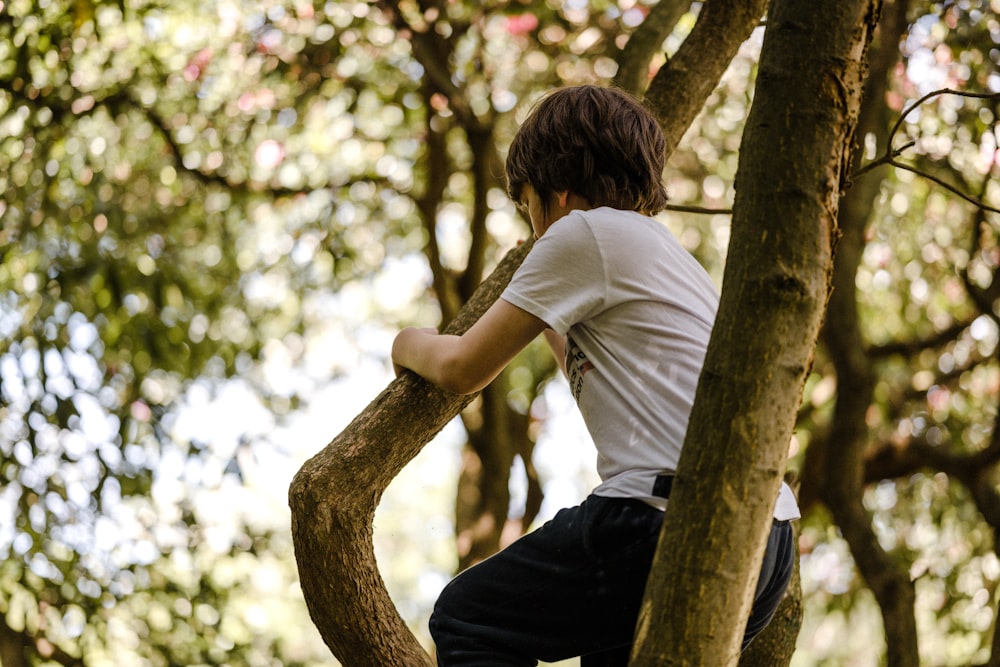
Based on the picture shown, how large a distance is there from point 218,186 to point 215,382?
96cm

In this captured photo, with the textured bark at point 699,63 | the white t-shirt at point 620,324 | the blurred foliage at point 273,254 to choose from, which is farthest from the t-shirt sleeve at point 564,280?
the blurred foliage at point 273,254

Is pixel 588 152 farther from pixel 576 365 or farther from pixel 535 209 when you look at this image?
pixel 576 365

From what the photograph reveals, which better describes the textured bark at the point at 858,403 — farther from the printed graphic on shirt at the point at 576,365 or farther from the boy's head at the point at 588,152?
the printed graphic on shirt at the point at 576,365

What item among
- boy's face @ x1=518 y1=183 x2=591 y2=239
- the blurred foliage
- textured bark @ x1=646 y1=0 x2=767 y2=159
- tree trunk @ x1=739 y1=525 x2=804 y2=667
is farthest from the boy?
the blurred foliage

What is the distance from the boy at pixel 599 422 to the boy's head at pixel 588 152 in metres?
0.10

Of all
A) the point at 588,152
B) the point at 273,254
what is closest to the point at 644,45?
the point at 588,152

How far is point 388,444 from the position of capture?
1733mm

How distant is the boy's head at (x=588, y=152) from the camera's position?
5.51ft

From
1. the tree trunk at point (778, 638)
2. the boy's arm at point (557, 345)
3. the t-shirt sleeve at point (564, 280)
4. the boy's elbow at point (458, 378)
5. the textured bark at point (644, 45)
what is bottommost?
the tree trunk at point (778, 638)

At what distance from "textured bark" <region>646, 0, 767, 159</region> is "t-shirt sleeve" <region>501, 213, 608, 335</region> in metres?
0.77

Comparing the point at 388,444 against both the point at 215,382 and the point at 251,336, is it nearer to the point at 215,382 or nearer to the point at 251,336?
the point at 215,382

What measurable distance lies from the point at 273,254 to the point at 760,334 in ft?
15.3

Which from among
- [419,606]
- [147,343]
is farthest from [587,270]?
[419,606]

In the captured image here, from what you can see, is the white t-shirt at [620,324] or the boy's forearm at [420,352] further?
the boy's forearm at [420,352]
